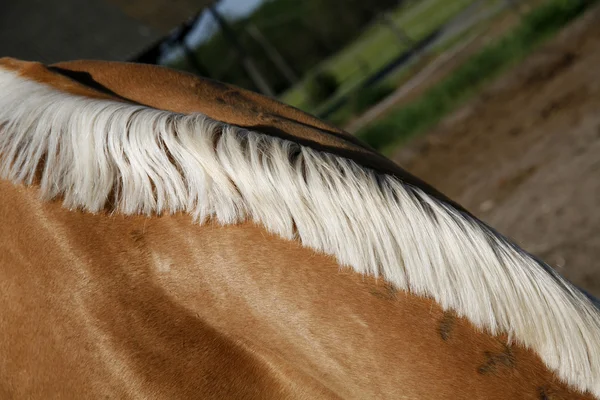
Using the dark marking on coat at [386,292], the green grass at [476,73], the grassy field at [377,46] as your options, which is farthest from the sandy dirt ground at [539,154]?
the grassy field at [377,46]

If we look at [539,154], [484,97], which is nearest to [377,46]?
[484,97]

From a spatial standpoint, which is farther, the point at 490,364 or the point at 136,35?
the point at 136,35

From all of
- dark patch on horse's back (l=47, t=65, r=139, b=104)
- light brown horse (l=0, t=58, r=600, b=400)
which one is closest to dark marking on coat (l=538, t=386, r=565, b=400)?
light brown horse (l=0, t=58, r=600, b=400)

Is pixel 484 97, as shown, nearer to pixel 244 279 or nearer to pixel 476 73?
pixel 476 73

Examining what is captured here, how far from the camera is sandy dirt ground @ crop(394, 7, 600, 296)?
16.5 feet

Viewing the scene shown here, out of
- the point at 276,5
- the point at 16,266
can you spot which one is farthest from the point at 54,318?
the point at 276,5

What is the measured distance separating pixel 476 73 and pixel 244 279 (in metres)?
10.1

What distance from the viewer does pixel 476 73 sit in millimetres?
10742

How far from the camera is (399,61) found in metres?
20.5

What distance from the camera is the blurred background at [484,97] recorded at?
18.2 feet

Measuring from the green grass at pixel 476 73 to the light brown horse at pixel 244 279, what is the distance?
9154 millimetres

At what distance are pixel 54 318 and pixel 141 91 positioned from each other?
63cm

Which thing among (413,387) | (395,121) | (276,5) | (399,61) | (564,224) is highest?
(276,5)

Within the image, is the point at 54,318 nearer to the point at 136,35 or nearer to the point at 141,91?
the point at 141,91
